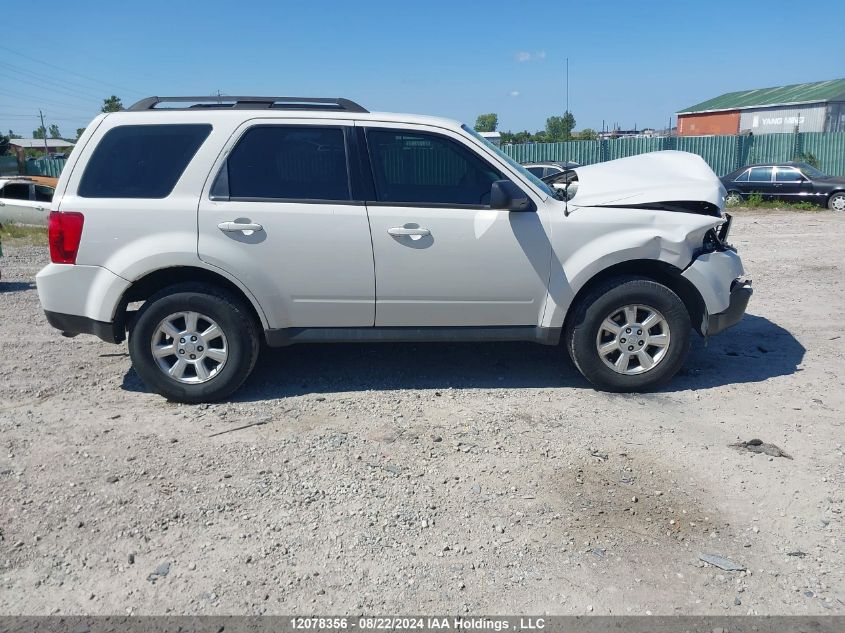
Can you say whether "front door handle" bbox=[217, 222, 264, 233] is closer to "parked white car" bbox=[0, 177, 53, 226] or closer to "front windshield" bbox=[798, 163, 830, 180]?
"parked white car" bbox=[0, 177, 53, 226]

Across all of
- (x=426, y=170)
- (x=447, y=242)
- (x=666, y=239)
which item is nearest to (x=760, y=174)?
(x=666, y=239)

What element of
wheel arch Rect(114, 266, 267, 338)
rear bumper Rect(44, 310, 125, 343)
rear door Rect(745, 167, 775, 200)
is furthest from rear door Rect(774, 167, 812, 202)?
rear bumper Rect(44, 310, 125, 343)

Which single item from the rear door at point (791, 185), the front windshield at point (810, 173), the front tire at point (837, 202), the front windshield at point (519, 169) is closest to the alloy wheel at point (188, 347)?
the front windshield at point (519, 169)

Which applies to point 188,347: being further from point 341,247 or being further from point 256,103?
point 256,103

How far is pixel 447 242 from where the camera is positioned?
5.23 metres

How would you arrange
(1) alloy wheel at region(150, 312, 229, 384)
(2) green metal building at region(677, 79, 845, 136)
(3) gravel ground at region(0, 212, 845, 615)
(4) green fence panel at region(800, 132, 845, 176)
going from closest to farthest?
(3) gravel ground at region(0, 212, 845, 615) → (1) alloy wheel at region(150, 312, 229, 384) → (4) green fence panel at region(800, 132, 845, 176) → (2) green metal building at region(677, 79, 845, 136)

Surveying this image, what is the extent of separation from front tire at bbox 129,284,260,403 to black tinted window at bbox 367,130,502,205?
1351mm

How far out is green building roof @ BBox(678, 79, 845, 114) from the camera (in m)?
43.0

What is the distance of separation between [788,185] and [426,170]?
18.3m

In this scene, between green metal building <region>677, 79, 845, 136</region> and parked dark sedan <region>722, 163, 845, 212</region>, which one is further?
green metal building <region>677, 79, 845, 136</region>

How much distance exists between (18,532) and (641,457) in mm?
3382

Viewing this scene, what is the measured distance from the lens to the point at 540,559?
349 cm

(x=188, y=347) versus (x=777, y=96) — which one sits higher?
(x=777, y=96)

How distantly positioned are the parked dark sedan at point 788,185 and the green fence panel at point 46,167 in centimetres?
2595
